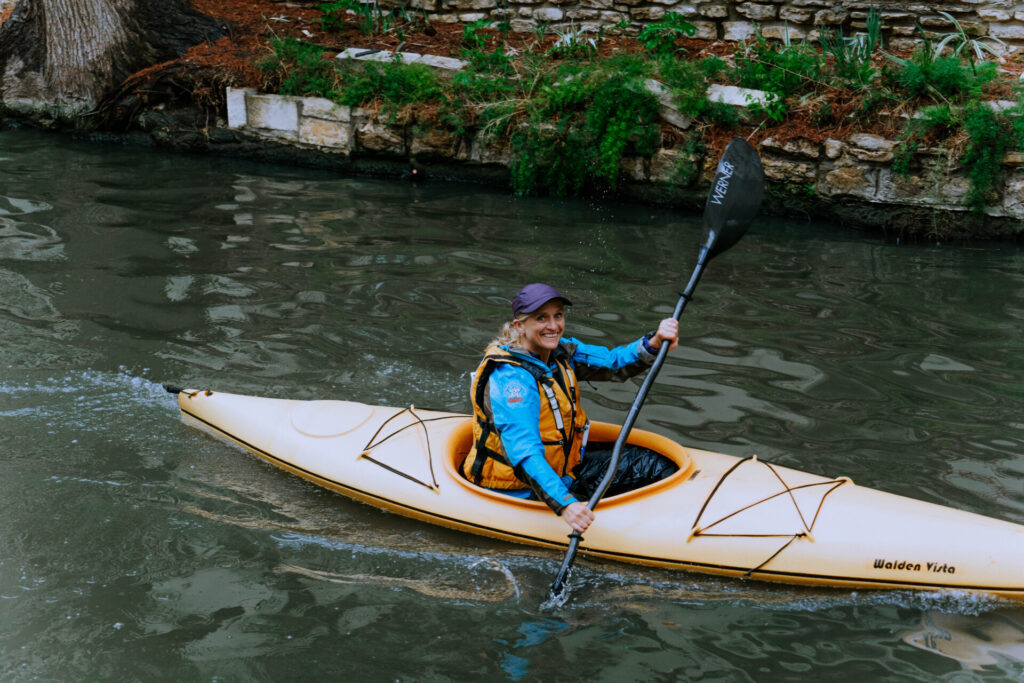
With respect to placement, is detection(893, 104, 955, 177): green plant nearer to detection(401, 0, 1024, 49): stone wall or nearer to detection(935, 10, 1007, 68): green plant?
detection(935, 10, 1007, 68): green plant

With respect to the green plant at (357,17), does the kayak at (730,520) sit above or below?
below

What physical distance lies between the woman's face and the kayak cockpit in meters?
0.59

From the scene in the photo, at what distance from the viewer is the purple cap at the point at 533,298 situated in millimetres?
3596

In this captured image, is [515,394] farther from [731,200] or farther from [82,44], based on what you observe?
[82,44]

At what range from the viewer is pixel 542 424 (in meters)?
3.75

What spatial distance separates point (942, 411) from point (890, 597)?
1.45 metres

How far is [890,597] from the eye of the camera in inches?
138

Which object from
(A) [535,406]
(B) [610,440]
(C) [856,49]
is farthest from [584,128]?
(A) [535,406]

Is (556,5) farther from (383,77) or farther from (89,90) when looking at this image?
(89,90)

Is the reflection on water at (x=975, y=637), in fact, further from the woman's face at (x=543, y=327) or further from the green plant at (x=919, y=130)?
the green plant at (x=919, y=130)

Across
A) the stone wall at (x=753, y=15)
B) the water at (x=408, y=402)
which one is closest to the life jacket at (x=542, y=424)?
the water at (x=408, y=402)

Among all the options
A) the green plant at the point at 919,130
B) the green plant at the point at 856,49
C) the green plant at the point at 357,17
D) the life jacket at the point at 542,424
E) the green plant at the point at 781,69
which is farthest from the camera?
the green plant at the point at 357,17

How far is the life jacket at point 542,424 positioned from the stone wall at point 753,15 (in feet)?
17.8

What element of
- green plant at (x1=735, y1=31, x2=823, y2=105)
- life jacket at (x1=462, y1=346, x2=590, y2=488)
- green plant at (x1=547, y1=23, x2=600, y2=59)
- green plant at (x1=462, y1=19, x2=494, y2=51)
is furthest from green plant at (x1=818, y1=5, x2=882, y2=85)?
life jacket at (x1=462, y1=346, x2=590, y2=488)
